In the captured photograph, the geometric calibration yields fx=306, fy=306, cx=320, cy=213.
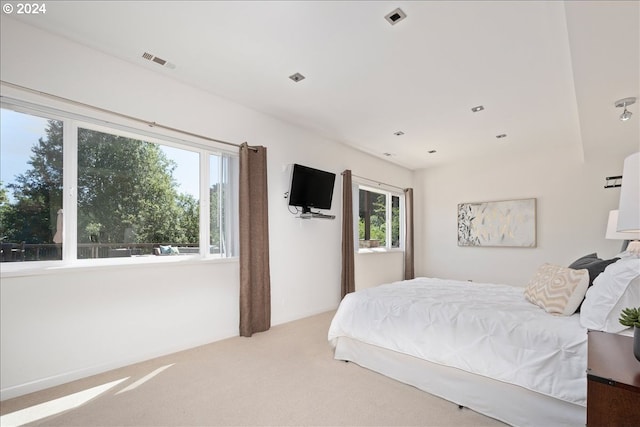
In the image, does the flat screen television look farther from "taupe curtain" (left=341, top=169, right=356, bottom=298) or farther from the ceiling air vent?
the ceiling air vent

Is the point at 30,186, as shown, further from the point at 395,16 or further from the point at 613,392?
the point at 613,392

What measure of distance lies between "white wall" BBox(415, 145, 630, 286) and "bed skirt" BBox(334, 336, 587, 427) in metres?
4.17

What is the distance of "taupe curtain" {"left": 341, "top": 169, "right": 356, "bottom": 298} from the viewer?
16.0ft

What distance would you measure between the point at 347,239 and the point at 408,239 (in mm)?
2138

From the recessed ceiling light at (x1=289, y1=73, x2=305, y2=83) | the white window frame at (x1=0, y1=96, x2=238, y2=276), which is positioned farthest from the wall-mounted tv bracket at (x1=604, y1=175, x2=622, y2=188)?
the white window frame at (x1=0, y1=96, x2=238, y2=276)

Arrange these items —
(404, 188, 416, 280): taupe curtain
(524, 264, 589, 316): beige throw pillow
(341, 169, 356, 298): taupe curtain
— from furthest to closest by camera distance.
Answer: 1. (404, 188, 416, 280): taupe curtain
2. (341, 169, 356, 298): taupe curtain
3. (524, 264, 589, 316): beige throw pillow

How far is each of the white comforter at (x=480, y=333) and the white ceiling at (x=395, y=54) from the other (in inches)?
75.7

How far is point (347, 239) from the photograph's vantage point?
16.1ft

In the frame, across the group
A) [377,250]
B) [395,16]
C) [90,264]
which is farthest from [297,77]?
[377,250]

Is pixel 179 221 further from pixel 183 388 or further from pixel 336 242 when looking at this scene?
pixel 336 242

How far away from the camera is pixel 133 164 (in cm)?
302

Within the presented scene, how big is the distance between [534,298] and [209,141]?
3.45 meters

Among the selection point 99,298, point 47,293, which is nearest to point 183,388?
point 99,298

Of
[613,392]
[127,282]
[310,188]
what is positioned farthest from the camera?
[310,188]
